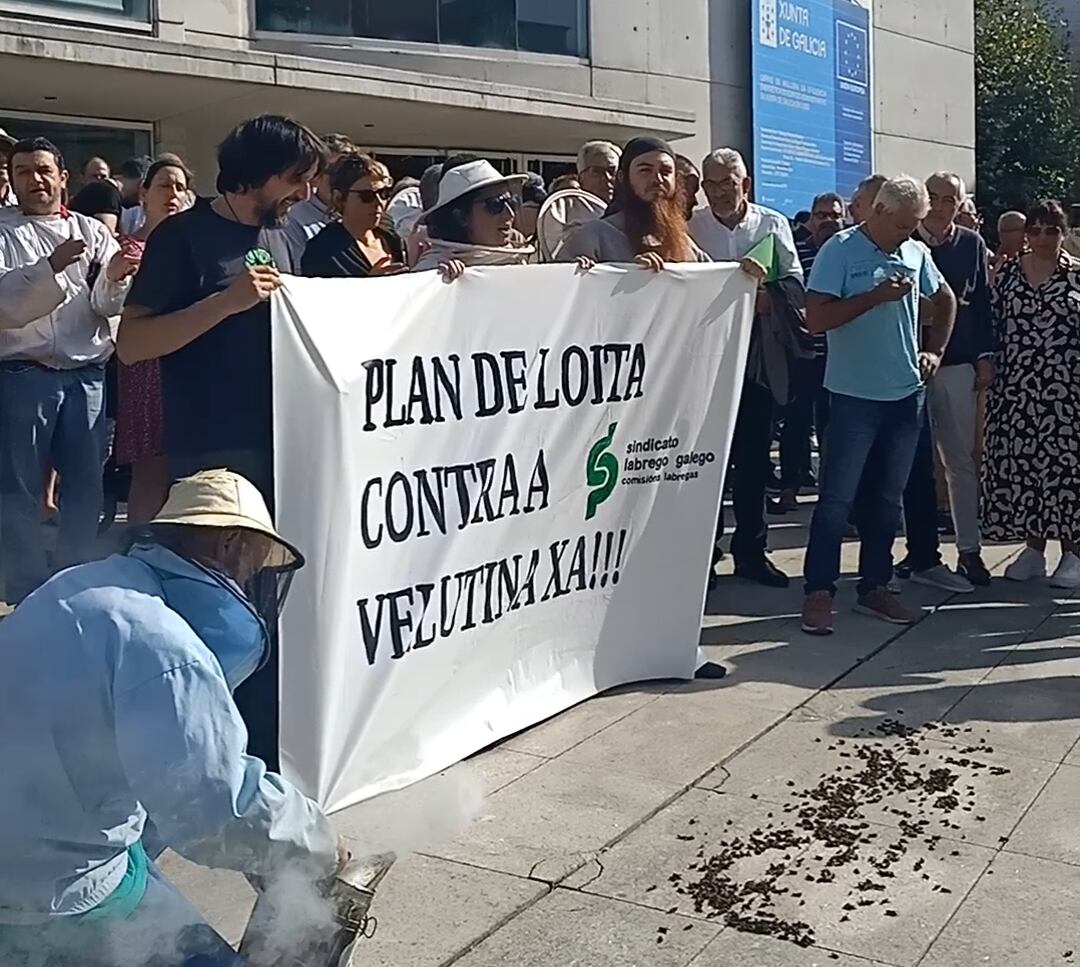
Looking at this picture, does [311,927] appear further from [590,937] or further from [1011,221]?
[1011,221]

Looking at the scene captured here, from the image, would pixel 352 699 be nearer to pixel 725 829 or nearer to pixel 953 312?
pixel 725 829

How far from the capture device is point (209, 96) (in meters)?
14.2

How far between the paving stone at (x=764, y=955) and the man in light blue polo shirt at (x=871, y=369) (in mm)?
2929

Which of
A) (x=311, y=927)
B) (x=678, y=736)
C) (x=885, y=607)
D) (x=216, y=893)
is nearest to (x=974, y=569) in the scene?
(x=885, y=607)

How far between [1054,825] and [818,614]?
2152 millimetres

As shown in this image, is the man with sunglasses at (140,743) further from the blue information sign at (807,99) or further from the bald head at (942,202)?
the blue information sign at (807,99)

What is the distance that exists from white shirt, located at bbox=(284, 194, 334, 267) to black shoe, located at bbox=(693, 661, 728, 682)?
2.21 meters

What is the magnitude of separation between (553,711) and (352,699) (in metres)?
1.11

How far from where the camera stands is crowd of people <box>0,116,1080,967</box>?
7.12 feet

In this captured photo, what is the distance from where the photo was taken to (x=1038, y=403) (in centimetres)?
735

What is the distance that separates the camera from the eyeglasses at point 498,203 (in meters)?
4.97

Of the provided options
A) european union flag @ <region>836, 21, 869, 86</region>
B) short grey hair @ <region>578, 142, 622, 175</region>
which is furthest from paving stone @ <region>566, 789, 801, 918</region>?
european union flag @ <region>836, 21, 869, 86</region>

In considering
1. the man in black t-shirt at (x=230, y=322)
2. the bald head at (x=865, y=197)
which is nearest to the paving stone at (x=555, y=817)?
the man in black t-shirt at (x=230, y=322)

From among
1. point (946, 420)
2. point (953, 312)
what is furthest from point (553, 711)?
point (946, 420)
